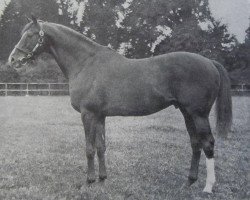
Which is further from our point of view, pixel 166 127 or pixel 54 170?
pixel 166 127

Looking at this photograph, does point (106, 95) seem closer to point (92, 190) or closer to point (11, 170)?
point (92, 190)

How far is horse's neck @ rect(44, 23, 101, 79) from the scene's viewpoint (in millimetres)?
6105

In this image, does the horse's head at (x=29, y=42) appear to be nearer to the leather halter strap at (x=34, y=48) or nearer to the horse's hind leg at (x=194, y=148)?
the leather halter strap at (x=34, y=48)

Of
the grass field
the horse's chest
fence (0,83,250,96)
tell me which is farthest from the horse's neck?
fence (0,83,250,96)

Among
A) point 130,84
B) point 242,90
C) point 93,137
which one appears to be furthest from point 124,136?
point 242,90

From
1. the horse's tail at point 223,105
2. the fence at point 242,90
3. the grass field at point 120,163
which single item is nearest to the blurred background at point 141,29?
the fence at point 242,90

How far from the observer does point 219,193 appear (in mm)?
5547

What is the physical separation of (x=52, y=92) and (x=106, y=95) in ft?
86.5

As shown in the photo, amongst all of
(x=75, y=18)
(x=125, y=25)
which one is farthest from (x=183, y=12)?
(x=75, y=18)

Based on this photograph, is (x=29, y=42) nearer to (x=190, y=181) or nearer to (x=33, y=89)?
(x=190, y=181)

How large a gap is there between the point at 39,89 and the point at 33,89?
1.18 m

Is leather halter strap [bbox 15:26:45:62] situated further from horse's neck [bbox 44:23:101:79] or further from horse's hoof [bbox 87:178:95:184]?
horse's hoof [bbox 87:178:95:184]

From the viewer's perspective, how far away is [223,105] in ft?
19.5

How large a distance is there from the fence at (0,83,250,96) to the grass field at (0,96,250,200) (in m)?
18.6
